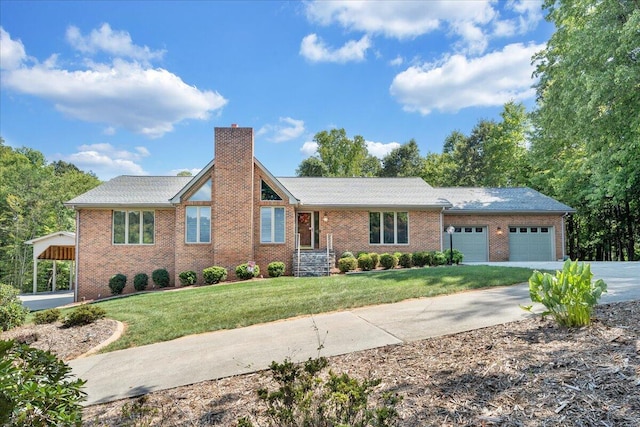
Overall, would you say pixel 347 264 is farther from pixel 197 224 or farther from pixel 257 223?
pixel 197 224

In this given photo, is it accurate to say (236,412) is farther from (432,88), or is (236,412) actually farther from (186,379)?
(432,88)

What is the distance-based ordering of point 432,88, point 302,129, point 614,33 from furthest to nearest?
point 302,129 < point 432,88 < point 614,33

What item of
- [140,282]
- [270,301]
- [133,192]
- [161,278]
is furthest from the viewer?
[133,192]

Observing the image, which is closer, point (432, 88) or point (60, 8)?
point (60, 8)

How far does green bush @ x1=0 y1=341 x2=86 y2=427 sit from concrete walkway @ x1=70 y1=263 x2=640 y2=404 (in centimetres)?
176

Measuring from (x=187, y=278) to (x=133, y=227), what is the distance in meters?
4.08

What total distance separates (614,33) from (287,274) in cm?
1508

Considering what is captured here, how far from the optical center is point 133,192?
1719 cm

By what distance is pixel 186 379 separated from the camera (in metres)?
4.18

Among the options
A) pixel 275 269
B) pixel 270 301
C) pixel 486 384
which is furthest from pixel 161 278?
pixel 486 384

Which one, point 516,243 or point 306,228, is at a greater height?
point 306,228

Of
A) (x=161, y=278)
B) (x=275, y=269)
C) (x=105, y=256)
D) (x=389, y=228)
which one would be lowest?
(x=161, y=278)

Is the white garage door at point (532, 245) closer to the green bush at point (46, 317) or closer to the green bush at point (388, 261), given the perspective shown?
the green bush at point (388, 261)

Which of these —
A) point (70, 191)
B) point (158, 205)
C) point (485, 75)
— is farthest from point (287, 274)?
point (70, 191)
